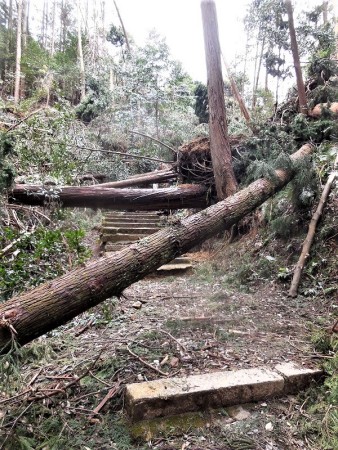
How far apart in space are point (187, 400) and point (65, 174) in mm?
3701

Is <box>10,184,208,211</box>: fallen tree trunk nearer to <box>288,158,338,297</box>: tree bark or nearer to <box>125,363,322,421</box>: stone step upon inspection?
<box>288,158,338,297</box>: tree bark

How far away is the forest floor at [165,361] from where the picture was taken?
6.05ft

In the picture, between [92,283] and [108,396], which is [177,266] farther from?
[108,396]

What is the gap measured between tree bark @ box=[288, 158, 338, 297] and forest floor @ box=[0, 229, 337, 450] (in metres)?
0.22

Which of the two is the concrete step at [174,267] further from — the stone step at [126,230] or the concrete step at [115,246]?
the stone step at [126,230]

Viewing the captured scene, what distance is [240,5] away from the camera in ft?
28.6

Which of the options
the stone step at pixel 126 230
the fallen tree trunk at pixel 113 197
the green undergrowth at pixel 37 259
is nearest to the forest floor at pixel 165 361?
the green undergrowth at pixel 37 259

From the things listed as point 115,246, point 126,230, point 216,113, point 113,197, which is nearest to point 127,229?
point 126,230

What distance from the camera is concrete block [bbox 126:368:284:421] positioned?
76.6 inches

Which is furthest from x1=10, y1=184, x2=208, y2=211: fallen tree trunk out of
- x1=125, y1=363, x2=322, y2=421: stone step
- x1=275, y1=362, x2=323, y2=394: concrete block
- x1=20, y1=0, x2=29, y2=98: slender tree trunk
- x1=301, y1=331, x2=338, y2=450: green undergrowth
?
x1=20, y1=0, x2=29, y2=98: slender tree trunk

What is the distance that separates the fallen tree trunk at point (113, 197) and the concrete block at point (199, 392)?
288 cm

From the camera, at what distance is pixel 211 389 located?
2057 mm

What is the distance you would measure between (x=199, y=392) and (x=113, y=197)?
3420 mm

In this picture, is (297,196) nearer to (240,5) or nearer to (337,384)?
Result: (337,384)
